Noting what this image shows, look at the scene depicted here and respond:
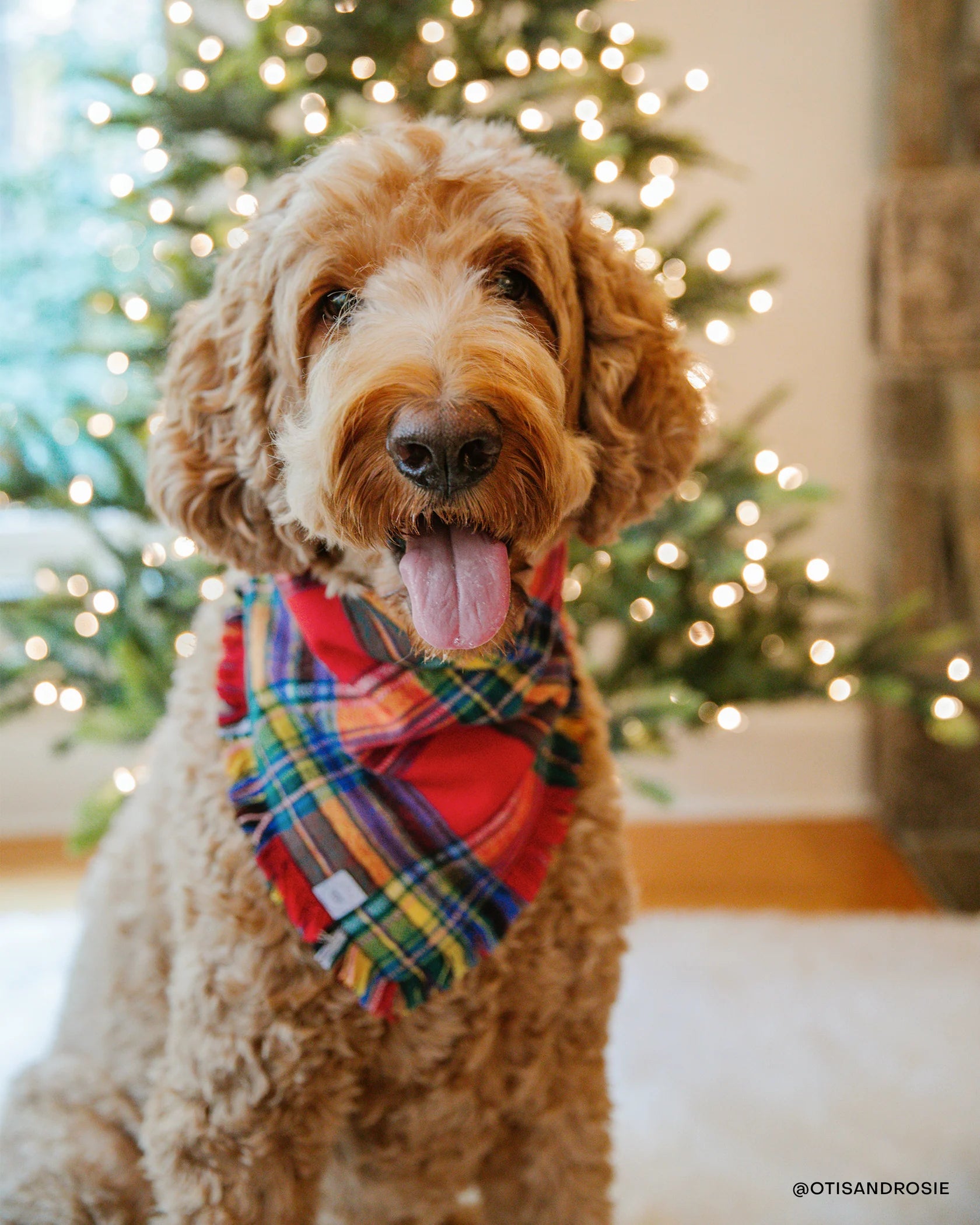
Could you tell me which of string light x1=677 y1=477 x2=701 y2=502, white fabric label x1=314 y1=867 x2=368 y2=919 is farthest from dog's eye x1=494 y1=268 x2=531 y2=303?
string light x1=677 y1=477 x2=701 y2=502

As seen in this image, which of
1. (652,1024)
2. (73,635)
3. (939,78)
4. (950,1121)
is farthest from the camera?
(939,78)

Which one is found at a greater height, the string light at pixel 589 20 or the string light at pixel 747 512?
the string light at pixel 589 20

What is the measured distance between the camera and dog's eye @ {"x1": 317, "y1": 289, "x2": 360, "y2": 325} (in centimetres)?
106

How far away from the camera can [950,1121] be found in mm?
1754

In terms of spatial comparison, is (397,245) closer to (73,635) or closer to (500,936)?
(500,936)

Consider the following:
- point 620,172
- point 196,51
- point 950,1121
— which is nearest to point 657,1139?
point 950,1121

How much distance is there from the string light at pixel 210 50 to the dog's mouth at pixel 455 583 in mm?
1669

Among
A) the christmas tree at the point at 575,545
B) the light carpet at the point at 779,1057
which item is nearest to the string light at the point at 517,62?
the christmas tree at the point at 575,545

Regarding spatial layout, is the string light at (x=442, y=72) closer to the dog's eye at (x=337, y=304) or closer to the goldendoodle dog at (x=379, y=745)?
the goldendoodle dog at (x=379, y=745)

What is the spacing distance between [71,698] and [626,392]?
168 cm

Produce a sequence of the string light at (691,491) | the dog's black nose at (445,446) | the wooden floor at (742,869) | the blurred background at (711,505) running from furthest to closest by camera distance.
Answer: the wooden floor at (742,869) < the string light at (691,491) < the blurred background at (711,505) < the dog's black nose at (445,446)

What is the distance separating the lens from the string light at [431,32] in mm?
2088

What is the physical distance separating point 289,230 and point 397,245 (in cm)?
12

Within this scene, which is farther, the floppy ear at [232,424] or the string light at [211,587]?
the string light at [211,587]
